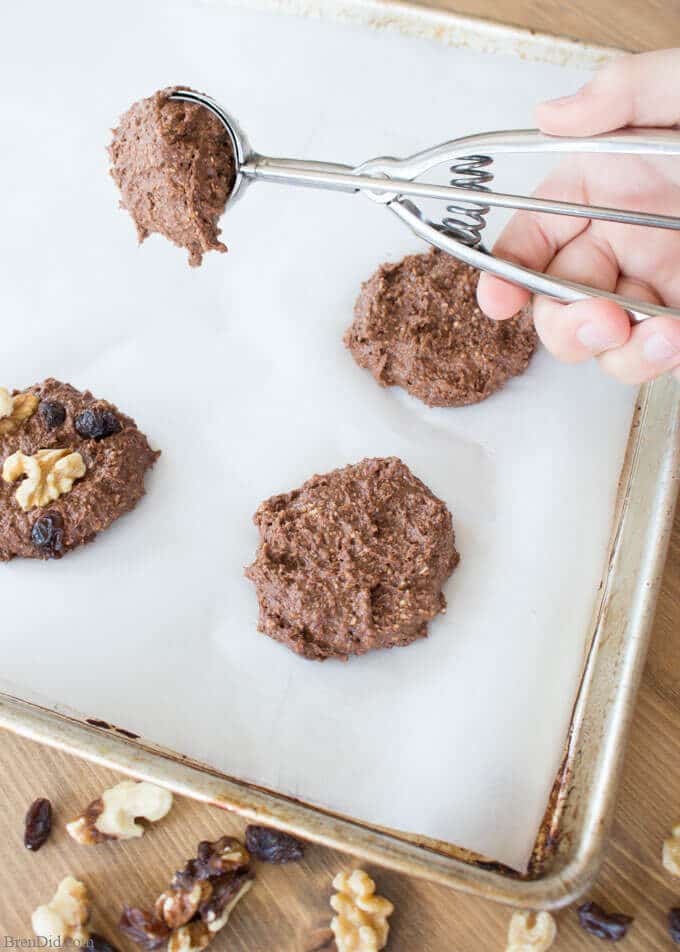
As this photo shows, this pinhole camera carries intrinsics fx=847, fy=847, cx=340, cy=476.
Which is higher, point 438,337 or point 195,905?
point 438,337

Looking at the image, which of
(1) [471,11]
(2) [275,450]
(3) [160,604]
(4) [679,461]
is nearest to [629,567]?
(4) [679,461]

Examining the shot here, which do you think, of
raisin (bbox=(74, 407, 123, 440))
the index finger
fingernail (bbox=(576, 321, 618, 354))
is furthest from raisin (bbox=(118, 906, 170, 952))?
the index finger

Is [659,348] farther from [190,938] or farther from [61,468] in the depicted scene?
[190,938]

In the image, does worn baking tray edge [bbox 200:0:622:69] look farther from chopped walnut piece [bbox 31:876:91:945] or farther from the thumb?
chopped walnut piece [bbox 31:876:91:945]

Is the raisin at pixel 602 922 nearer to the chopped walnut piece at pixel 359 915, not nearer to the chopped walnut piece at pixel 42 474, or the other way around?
the chopped walnut piece at pixel 359 915

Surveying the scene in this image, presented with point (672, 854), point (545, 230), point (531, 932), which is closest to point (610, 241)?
point (545, 230)

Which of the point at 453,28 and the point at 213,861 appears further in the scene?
the point at 453,28
